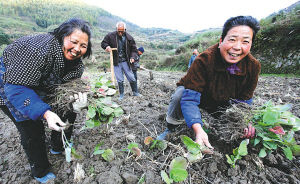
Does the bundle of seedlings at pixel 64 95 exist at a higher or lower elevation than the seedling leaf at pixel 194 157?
higher

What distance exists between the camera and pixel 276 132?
136cm

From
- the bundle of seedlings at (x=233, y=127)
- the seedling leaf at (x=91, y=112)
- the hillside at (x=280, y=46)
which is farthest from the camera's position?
the hillside at (x=280, y=46)

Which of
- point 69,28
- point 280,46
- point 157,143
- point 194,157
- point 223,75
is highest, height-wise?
point 280,46

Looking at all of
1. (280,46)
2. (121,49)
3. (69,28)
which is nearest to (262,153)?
(69,28)

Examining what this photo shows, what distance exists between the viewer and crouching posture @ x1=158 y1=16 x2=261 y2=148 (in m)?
1.38

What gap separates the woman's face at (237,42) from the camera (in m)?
1.37

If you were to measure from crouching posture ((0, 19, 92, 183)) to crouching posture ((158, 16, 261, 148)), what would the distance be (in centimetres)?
100

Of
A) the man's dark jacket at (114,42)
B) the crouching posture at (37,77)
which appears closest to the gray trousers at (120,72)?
the man's dark jacket at (114,42)

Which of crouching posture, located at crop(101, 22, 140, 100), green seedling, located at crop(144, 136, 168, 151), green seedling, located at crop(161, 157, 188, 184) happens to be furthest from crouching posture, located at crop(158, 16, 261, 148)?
crouching posture, located at crop(101, 22, 140, 100)

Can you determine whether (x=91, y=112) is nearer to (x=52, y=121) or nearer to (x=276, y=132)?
(x=52, y=121)

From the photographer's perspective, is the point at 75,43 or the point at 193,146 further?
the point at 75,43

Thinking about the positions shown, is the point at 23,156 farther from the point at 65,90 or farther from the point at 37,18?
the point at 37,18

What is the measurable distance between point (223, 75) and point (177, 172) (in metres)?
1.02

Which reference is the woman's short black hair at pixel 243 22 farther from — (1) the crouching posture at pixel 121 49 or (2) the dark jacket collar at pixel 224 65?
(1) the crouching posture at pixel 121 49
